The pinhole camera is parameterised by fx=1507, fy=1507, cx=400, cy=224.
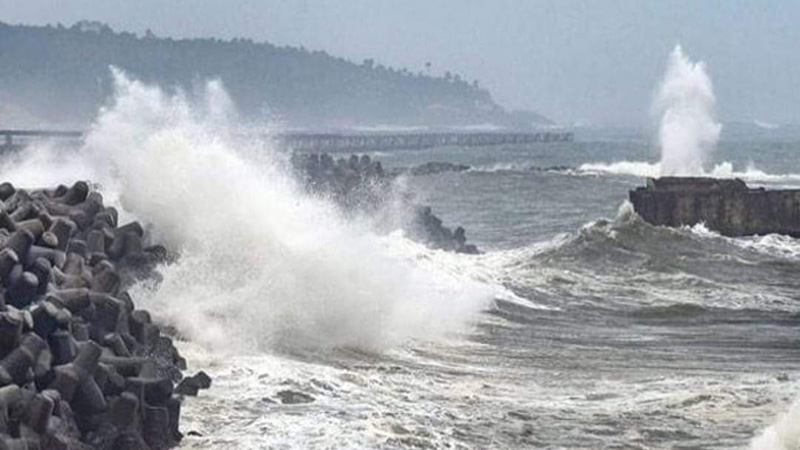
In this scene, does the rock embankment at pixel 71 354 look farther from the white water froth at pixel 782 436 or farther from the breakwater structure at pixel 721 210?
the breakwater structure at pixel 721 210

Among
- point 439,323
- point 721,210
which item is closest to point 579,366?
point 439,323

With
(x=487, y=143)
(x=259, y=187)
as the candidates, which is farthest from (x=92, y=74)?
(x=259, y=187)

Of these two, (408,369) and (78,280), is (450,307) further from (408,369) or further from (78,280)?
(78,280)

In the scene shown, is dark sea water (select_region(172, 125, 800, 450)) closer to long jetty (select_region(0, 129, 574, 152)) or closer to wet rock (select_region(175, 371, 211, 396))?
wet rock (select_region(175, 371, 211, 396))

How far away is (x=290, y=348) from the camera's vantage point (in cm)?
1365

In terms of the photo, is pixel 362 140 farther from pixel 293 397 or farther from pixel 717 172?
pixel 293 397

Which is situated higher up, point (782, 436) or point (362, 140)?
point (782, 436)

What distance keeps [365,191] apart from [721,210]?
23.6 ft

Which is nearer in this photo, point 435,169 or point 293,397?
point 293,397

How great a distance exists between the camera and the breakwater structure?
28.8 m

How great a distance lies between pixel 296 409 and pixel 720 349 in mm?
5975

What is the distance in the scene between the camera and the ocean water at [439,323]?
1052 cm

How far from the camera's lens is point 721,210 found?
29.0 metres

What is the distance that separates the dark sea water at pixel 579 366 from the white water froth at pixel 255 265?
0.48 m
